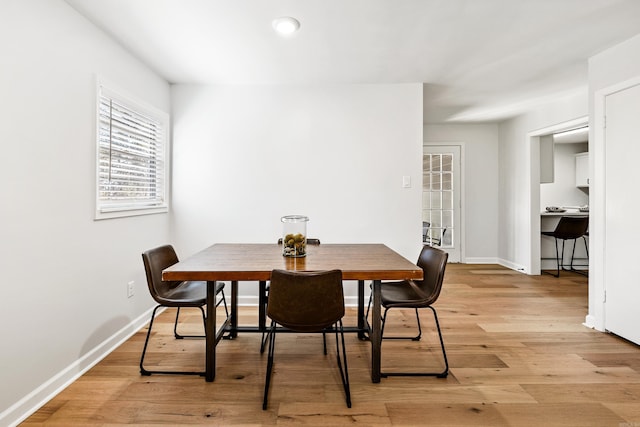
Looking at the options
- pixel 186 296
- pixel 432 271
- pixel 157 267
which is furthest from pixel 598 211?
pixel 157 267

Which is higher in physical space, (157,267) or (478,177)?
(478,177)

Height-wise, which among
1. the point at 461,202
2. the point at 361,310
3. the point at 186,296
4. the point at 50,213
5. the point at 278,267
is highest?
the point at 461,202

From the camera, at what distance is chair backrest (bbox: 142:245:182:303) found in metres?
2.19

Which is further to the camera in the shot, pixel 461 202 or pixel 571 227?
pixel 461 202

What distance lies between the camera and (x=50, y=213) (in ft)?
6.60

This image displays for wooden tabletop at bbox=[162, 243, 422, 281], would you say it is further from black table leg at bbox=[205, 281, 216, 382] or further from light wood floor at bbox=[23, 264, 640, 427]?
light wood floor at bbox=[23, 264, 640, 427]

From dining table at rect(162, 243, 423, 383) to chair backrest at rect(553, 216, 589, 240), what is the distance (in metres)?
3.66

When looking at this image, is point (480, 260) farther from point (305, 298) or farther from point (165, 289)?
point (165, 289)

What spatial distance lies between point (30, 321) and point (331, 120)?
2895 millimetres

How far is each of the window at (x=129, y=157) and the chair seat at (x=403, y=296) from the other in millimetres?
2049

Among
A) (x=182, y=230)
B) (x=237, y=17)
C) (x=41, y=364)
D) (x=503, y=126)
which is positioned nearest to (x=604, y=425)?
(x=41, y=364)

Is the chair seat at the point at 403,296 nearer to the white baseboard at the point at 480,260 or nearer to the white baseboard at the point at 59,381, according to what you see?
the white baseboard at the point at 59,381

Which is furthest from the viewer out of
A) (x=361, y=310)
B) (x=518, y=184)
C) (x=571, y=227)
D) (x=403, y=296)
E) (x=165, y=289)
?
(x=518, y=184)

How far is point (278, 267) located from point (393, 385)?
Answer: 3.25 ft
